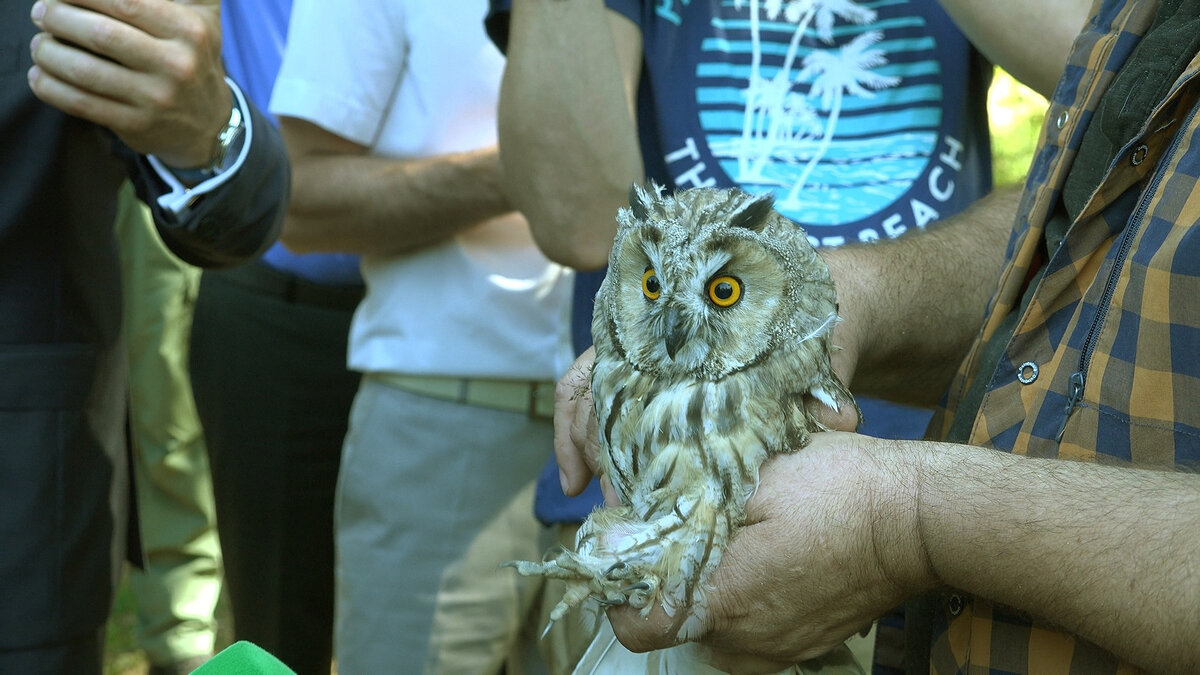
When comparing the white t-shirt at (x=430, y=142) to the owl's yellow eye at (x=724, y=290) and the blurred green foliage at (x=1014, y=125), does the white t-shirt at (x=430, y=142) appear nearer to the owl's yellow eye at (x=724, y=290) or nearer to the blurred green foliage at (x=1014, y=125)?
the owl's yellow eye at (x=724, y=290)

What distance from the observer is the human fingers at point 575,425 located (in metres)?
1.74

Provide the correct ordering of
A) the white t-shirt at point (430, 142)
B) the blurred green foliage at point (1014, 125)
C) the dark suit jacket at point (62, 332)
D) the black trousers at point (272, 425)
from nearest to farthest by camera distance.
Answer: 1. the dark suit jacket at point (62, 332)
2. the white t-shirt at point (430, 142)
3. the black trousers at point (272, 425)
4. the blurred green foliage at point (1014, 125)

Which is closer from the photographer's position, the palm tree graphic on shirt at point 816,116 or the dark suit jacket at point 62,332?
the dark suit jacket at point 62,332

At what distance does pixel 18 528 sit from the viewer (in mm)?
1922

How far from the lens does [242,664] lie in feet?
3.49

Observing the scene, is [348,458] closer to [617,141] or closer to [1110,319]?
[617,141]

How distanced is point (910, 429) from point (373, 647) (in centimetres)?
147

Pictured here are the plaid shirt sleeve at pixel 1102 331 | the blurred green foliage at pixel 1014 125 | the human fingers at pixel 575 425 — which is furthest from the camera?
the blurred green foliage at pixel 1014 125

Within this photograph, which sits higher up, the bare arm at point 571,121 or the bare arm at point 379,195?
the bare arm at point 571,121

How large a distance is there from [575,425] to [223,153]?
3.12 ft

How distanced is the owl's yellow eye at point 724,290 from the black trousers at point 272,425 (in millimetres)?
1934

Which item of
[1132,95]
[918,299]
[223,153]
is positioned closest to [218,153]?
[223,153]

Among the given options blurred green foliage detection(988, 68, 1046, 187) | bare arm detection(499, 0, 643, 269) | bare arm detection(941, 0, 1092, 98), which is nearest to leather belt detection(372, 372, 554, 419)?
bare arm detection(499, 0, 643, 269)

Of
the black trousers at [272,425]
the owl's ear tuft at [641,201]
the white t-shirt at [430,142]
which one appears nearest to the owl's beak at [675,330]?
the owl's ear tuft at [641,201]
